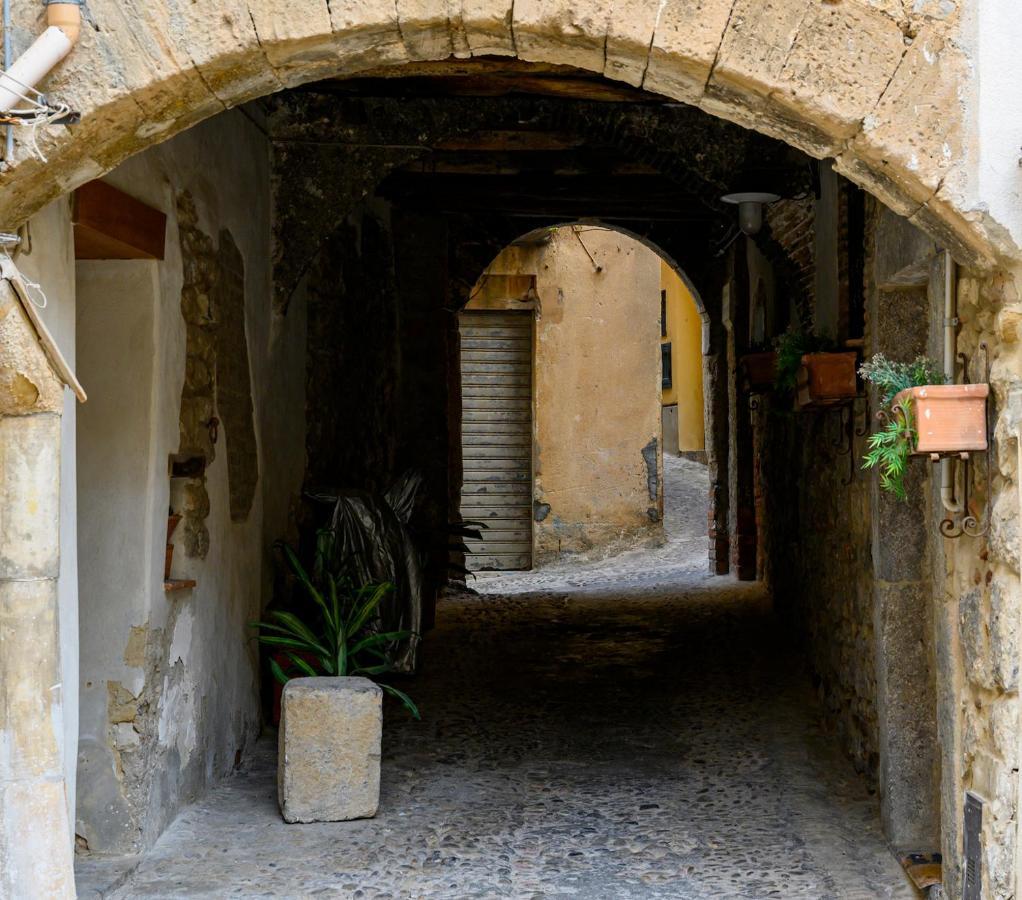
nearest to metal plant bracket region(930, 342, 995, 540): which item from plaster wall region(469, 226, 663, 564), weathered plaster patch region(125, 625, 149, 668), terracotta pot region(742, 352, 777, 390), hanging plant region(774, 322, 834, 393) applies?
hanging plant region(774, 322, 834, 393)

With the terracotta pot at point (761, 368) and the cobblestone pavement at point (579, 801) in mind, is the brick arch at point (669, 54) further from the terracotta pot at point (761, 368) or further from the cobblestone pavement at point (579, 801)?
the terracotta pot at point (761, 368)

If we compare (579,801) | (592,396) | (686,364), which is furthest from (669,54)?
(686,364)

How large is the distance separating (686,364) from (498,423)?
6767mm

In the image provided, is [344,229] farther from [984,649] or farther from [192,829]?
[984,649]

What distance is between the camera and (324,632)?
18.4 feet

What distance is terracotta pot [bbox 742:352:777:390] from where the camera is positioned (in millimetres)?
6758

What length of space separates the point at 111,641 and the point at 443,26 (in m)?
2.30

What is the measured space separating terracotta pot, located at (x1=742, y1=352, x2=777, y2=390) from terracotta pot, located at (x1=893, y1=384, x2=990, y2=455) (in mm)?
3717

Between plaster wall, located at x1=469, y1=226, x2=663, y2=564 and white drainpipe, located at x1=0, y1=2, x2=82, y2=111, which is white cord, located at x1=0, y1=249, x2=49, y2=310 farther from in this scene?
plaster wall, located at x1=469, y1=226, x2=663, y2=564

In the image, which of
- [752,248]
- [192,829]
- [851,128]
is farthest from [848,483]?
[752,248]

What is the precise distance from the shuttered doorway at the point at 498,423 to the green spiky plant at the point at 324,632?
7973 millimetres

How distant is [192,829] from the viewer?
4.32 meters

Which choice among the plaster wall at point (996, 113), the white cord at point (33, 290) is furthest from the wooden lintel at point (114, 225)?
the plaster wall at point (996, 113)

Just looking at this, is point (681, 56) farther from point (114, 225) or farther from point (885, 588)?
point (885, 588)
